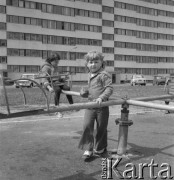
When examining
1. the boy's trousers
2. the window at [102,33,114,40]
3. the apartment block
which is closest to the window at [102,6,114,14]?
the apartment block

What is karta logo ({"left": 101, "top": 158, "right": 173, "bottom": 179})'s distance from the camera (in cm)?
372

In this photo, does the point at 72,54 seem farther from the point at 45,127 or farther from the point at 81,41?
the point at 45,127

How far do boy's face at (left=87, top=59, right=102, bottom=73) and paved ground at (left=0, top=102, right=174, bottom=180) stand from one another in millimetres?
1246

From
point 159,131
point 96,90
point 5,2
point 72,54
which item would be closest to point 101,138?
point 96,90

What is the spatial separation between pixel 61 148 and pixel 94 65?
154 cm

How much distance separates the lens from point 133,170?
12.8 feet

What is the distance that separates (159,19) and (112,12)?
1360 centimetres

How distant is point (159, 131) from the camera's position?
21.0ft

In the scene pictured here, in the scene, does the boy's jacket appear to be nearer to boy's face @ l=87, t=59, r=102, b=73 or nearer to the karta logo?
boy's face @ l=87, t=59, r=102, b=73

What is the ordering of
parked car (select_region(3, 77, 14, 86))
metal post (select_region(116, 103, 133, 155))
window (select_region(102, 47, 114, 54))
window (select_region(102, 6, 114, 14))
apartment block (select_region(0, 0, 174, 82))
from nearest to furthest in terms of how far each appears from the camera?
parked car (select_region(3, 77, 14, 86)), metal post (select_region(116, 103, 133, 155)), apartment block (select_region(0, 0, 174, 82)), window (select_region(102, 6, 114, 14)), window (select_region(102, 47, 114, 54))

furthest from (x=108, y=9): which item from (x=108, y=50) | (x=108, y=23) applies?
(x=108, y=50)

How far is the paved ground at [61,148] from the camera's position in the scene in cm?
387

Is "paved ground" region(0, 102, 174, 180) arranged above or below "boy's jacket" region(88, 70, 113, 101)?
below

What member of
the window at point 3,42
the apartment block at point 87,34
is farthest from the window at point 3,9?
the window at point 3,42
